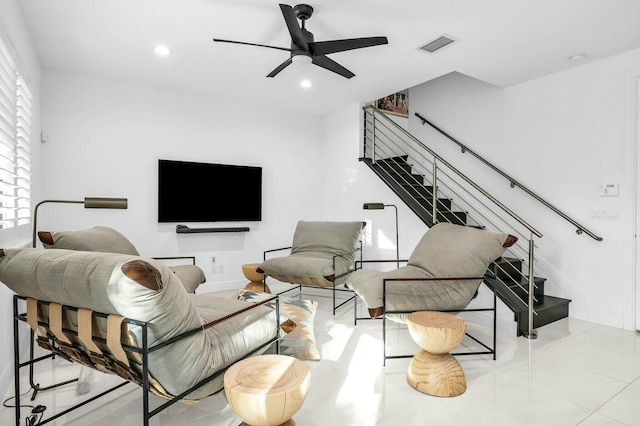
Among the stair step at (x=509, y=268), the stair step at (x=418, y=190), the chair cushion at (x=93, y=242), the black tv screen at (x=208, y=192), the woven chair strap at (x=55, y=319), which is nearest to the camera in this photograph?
the woven chair strap at (x=55, y=319)

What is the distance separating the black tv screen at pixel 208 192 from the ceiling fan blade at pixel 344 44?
2.54 metres

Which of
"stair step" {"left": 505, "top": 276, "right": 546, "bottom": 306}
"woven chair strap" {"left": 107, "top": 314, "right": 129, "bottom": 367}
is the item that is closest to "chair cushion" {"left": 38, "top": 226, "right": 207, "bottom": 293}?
"woven chair strap" {"left": 107, "top": 314, "right": 129, "bottom": 367}

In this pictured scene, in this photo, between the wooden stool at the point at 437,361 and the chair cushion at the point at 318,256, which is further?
the chair cushion at the point at 318,256

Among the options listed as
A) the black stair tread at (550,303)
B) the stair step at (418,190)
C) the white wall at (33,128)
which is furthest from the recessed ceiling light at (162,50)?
the black stair tread at (550,303)

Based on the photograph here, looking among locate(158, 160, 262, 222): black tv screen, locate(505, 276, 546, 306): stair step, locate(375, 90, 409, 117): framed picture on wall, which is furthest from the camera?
locate(375, 90, 409, 117): framed picture on wall

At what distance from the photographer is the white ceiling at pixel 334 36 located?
100 inches

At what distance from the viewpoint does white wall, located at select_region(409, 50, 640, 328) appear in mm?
3264

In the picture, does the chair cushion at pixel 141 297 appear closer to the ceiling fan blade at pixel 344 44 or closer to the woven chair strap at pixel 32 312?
the woven chair strap at pixel 32 312

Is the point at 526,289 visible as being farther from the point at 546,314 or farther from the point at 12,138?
the point at 12,138

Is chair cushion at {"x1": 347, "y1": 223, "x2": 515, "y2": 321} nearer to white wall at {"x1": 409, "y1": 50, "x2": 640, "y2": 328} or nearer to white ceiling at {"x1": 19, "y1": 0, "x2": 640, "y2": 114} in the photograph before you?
white wall at {"x1": 409, "y1": 50, "x2": 640, "y2": 328}

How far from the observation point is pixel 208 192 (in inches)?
182

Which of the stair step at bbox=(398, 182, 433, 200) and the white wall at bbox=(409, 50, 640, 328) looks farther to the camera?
the stair step at bbox=(398, 182, 433, 200)

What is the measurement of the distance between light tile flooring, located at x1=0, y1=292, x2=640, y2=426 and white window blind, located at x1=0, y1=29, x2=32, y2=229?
109cm

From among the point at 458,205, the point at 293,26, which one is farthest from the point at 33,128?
the point at 458,205
